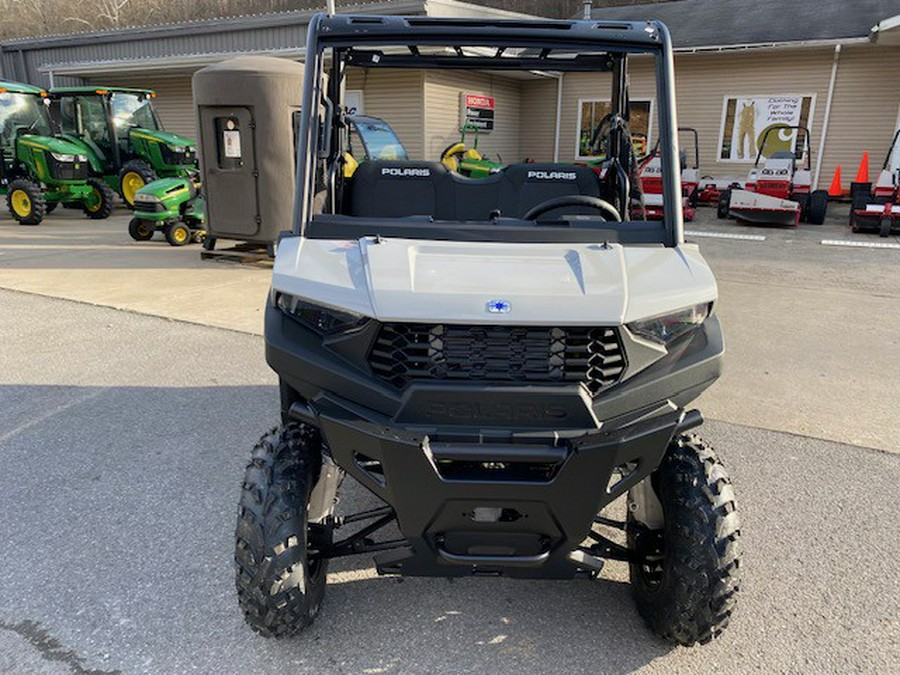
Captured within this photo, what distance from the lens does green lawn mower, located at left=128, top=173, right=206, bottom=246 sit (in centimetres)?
974

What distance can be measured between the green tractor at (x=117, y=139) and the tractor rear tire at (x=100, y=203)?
0.82ft

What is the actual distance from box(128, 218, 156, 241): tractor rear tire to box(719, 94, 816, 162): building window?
12864 mm

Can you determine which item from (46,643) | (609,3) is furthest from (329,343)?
(609,3)

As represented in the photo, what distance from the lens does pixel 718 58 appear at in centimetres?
1576

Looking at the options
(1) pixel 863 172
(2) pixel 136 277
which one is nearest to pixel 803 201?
(1) pixel 863 172

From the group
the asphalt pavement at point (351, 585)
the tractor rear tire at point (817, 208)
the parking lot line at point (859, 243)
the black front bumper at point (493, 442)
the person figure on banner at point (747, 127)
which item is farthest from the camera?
the person figure on banner at point (747, 127)

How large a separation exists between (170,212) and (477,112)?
357 inches

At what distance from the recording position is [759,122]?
15.8 meters

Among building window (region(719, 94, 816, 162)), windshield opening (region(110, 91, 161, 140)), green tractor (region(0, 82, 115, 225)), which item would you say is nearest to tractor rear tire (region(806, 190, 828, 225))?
building window (region(719, 94, 816, 162))

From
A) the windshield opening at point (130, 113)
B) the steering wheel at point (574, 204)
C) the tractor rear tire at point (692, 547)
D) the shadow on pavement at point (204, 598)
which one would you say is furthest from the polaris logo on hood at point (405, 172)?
the windshield opening at point (130, 113)

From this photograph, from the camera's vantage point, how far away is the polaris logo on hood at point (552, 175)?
334 cm

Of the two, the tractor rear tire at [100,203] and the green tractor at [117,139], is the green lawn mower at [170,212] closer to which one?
the green tractor at [117,139]

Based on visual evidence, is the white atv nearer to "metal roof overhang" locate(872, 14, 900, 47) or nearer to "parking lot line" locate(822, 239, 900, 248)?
"parking lot line" locate(822, 239, 900, 248)

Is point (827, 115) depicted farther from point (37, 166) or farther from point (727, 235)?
point (37, 166)
